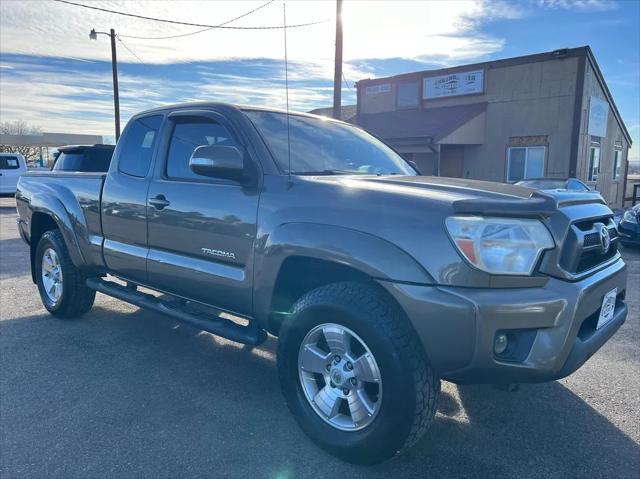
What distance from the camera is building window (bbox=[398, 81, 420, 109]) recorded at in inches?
882

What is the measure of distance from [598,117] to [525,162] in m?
3.37

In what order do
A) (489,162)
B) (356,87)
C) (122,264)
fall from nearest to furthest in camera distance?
(122,264) → (489,162) → (356,87)

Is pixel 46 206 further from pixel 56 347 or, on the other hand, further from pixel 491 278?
pixel 491 278

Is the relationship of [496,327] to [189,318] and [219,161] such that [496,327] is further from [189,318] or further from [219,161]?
[189,318]

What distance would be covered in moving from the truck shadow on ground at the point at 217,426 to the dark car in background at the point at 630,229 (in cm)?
748

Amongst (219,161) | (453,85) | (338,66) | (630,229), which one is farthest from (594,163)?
(219,161)

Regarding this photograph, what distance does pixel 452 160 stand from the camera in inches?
841

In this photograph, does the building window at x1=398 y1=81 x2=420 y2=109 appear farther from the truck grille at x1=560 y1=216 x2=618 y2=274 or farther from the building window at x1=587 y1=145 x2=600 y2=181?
the truck grille at x1=560 y1=216 x2=618 y2=274

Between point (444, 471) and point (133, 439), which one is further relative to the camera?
point (133, 439)

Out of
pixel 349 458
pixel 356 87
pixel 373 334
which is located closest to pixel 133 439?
pixel 349 458

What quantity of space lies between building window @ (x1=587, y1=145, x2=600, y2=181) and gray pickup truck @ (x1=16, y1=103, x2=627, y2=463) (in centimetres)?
1869

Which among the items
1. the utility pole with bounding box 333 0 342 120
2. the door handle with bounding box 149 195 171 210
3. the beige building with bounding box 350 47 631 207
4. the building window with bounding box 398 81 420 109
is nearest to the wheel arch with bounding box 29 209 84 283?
the door handle with bounding box 149 195 171 210

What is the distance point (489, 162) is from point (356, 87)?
7.76 meters

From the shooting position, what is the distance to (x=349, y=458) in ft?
8.71
